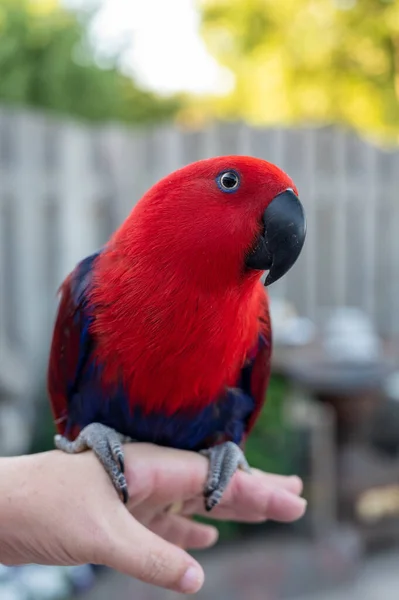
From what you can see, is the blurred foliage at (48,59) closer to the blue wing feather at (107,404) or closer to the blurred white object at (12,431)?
the blurred white object at (12,431)

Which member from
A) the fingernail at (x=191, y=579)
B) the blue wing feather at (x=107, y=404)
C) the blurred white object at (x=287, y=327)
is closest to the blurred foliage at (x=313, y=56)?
the blurred white object at (x=287, y=327)

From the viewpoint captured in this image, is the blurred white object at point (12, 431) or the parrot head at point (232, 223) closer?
the parrot head at point (232, 223)

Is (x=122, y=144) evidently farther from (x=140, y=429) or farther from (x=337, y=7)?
(x=337, y=7)

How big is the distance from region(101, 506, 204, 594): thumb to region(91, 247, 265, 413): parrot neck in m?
0.29

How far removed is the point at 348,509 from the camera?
10.6 ft

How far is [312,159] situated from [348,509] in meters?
2.73

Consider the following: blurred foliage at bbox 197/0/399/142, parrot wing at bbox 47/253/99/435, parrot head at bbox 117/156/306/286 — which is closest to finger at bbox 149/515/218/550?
parrot wing at bbox 47/253/99/435

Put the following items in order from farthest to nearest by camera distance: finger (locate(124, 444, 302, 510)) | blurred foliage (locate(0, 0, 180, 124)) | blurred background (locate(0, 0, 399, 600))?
blurred foliage (locate(0, 0, 180, 124)), blurred background (locate(0, 0, 399, 600)), finger (locate(124, 444, 302, 510))

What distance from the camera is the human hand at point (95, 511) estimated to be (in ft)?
3.56

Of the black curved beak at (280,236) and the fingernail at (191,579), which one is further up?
the black curved beak at (280,236)

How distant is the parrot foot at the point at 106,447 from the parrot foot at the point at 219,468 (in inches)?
8.9

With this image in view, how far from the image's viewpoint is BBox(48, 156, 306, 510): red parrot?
1142 mm

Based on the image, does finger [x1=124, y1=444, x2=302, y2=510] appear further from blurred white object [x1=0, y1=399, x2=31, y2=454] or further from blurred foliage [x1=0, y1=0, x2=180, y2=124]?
blurred foliage [x1=0, y1=0, x2=180, y2=124]

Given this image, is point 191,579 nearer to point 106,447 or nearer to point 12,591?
point 106,447
